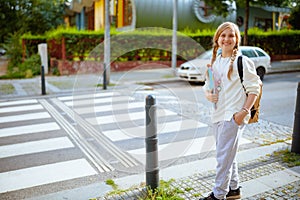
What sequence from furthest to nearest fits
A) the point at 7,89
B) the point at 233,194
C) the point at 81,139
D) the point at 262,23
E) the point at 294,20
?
the point at 262,23, the point at 294,20, the point at 7,89, the point at 81,139, the point at 233,194

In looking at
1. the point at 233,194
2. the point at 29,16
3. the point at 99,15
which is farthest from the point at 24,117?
the point at 99,15

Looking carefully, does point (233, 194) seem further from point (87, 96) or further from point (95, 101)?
point (87, 96)

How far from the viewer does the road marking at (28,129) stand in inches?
234

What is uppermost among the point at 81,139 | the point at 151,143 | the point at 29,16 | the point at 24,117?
the point at 29,16

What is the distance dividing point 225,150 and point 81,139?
3.34 metres

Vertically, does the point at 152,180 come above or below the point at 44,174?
above

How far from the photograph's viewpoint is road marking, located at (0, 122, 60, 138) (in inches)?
234

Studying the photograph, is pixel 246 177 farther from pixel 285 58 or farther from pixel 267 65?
pixel 285 58

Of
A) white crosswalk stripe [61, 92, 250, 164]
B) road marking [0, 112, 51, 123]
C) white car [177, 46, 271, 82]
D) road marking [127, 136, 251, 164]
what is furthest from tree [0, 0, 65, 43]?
road marking [127, 136, 251, 164]

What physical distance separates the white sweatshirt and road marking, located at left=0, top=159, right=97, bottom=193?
2137 mm

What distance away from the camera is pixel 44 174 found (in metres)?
4.10

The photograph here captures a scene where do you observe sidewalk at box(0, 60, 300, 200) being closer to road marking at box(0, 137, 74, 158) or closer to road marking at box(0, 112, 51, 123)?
road marking at box(0, 137, 74, 158)

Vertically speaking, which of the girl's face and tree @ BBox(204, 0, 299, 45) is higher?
tree @ BBox(204, 0, 299, 45)

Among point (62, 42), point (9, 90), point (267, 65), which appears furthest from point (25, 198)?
point (62, 42)
